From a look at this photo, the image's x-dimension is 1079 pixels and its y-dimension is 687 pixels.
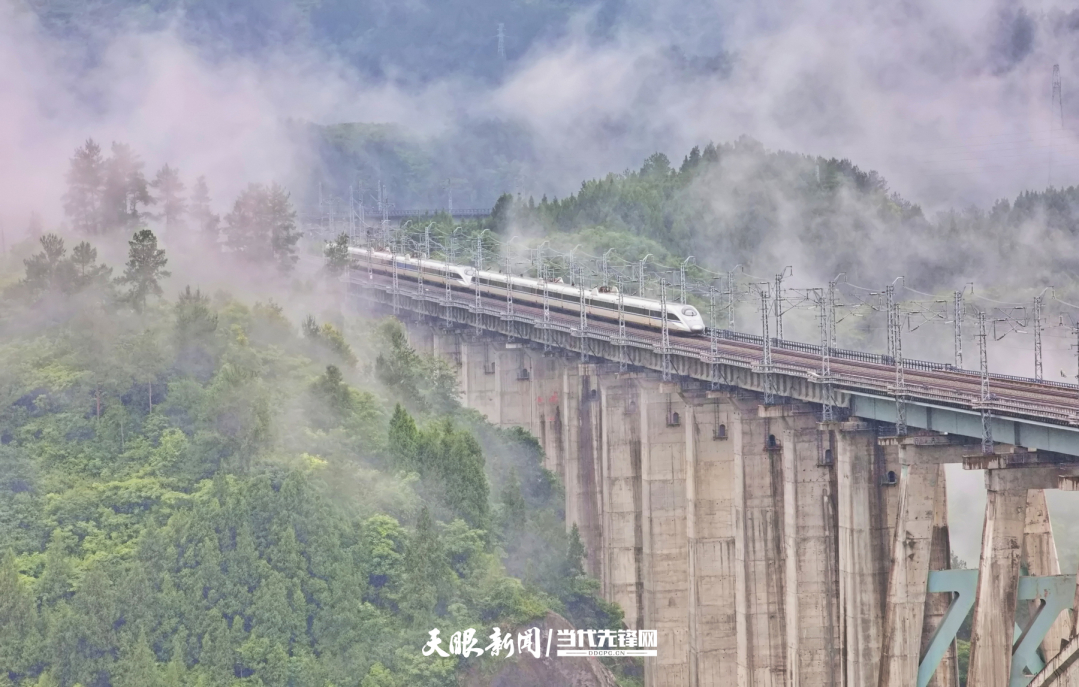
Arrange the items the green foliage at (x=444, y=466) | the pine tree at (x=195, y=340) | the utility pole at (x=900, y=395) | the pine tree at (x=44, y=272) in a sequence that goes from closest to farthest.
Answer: the utility pole at (x=900, y=395), the green foliage at (x=444, y=466), the pine tree at (x=195, y=340), the pine tree at (x=44, y=272)

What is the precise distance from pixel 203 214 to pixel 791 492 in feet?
314

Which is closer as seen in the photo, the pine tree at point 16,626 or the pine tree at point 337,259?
the pine tree at point 16,626

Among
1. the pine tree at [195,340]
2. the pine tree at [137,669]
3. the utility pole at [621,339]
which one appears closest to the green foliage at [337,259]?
the utility pole at [621,339]

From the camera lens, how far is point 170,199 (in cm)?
16800

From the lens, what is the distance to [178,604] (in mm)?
87375

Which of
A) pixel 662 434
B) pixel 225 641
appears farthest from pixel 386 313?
pixel 225 641

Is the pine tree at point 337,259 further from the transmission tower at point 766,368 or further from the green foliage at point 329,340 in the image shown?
the transmission tower at point 766,368

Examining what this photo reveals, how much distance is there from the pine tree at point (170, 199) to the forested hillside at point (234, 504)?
3471 centimetres

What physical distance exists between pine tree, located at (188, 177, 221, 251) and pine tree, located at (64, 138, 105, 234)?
1134 centimetres

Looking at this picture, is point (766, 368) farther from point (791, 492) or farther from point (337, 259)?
point (337, 259)

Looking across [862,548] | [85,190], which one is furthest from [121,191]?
[862,548]

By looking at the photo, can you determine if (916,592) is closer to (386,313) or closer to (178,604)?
(178,604)

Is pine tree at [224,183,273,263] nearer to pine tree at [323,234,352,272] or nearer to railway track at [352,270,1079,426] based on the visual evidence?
pine tree at [323,234,352,272]

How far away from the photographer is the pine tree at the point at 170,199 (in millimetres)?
165750
